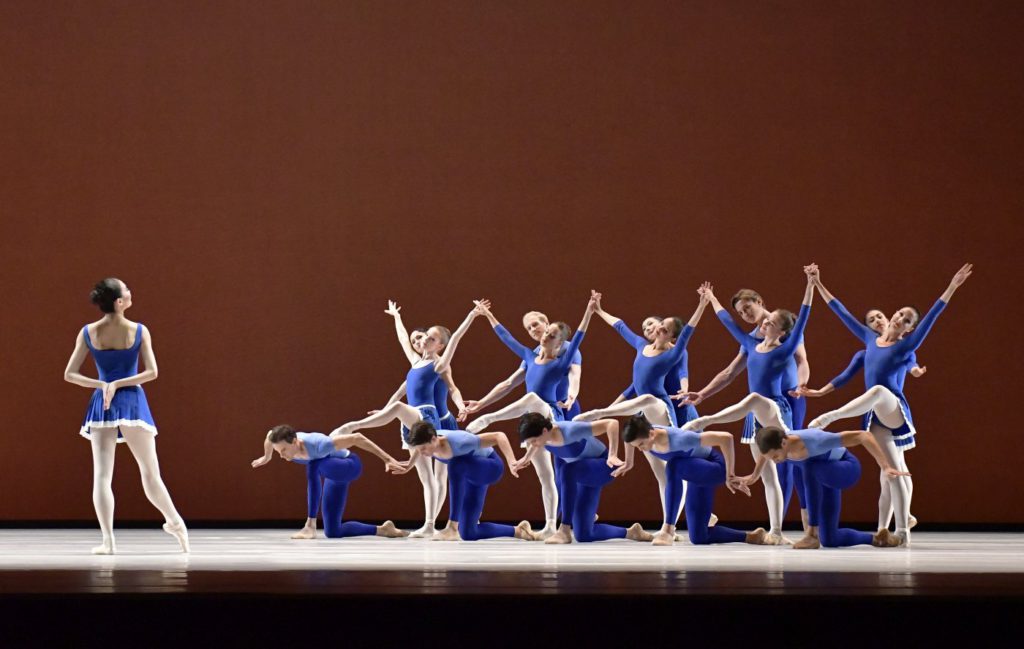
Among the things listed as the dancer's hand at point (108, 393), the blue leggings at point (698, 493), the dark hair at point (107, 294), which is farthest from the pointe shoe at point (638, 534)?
the dark hair at point (107, 294)

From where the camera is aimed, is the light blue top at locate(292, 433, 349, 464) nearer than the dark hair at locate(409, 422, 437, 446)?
No

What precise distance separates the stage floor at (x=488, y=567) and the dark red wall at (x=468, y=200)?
1.34 m

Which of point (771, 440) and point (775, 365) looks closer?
point (771, 440)

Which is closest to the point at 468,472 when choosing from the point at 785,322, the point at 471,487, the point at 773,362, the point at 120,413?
the point at 471,487

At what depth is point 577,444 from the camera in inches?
239

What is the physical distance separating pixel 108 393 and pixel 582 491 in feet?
7.66

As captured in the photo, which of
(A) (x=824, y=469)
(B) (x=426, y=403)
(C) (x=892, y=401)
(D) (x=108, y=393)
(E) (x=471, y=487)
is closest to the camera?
(D) (x=108, y=393)

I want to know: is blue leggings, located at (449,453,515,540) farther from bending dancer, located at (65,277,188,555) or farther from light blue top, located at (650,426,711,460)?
bending dancer, located at (65,277,188,555)

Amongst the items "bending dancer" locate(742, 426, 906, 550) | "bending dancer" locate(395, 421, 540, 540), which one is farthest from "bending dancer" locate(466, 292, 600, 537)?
"bending dancer" locate(742, 426, 906, 550)

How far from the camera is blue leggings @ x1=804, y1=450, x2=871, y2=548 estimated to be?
217 inches

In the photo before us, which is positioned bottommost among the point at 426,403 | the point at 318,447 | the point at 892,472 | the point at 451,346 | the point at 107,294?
the point at 892,472

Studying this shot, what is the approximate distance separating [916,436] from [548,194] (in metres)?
2.66

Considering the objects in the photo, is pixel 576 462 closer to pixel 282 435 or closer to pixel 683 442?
pixel 683 442

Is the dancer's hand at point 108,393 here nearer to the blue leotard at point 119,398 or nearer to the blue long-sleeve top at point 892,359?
the blue leotard at point 119,398
